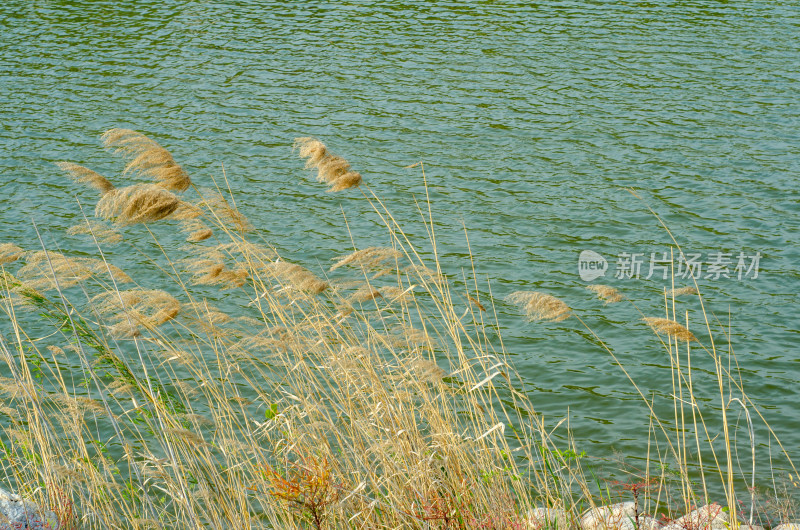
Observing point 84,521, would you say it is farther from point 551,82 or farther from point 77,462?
point 551,82

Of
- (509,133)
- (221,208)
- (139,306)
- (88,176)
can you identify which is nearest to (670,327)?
(221,208)

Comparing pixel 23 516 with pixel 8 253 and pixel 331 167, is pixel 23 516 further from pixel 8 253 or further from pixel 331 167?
pixel 331 167

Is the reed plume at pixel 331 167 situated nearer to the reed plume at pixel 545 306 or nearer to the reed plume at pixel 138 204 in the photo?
the reed plume at pixel 138 204

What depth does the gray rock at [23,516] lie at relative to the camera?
4645 millimetres

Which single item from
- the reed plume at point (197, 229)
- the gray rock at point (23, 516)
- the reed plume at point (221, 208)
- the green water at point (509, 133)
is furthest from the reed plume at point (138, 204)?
the green water at point (509, 133)

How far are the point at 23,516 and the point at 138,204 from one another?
1963 millimetres

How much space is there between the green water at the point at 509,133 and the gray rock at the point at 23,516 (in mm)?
4391

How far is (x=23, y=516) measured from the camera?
→ 484cm

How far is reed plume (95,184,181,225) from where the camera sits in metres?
4.34

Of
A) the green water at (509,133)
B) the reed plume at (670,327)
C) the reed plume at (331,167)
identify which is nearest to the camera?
the reed plume at (670,327)

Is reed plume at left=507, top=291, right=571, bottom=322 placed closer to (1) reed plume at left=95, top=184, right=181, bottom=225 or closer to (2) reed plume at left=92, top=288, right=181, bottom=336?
(2) reed plume at left=92, top=288, right=181, bottom=336

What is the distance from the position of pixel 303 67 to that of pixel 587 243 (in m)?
9.58

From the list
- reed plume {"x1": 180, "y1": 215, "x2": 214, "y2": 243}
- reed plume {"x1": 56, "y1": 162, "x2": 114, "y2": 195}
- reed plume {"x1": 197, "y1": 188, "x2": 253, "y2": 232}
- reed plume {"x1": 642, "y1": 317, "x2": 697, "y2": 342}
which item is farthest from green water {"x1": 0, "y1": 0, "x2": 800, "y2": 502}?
reed plume {"x1": 56, "y1": 162, "x2": 114, "y2": 195}

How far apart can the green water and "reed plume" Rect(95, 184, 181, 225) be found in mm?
4444
